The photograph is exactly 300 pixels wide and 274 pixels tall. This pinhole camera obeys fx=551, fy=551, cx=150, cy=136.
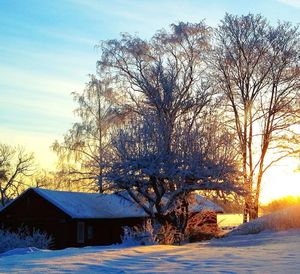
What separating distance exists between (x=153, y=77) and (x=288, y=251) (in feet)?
73.6

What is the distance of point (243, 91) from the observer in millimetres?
37812

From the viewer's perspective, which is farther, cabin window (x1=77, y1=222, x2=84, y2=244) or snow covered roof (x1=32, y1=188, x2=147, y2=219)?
cabin window (x1=77, y1=222, x2=84, y2=244)

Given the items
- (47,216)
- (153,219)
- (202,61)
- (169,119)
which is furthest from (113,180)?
(202,61)

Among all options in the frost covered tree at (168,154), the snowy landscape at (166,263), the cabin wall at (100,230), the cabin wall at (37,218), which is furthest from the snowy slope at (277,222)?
the cabin wall at (37,218)

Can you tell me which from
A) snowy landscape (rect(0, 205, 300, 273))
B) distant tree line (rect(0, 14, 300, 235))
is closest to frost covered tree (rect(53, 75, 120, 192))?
distant tree line (rect(0, 14, 300, 235))

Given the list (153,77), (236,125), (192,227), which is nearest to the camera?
(192,227)

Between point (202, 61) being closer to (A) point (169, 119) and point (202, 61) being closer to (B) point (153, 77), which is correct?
(B) point (153, 77)

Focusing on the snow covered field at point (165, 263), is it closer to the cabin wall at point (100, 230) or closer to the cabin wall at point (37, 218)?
the cabin wall at point (37, 218)

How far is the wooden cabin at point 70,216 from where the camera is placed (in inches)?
1383

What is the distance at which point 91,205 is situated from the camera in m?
38.6

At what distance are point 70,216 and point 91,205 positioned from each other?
413 cm

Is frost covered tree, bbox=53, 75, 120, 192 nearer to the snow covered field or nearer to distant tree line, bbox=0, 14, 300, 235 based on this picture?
distant tree line, bbox=0, 14, 300, 235

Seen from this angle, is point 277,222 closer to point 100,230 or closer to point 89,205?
point 100,230

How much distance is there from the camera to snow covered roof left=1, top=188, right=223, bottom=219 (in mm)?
34969
